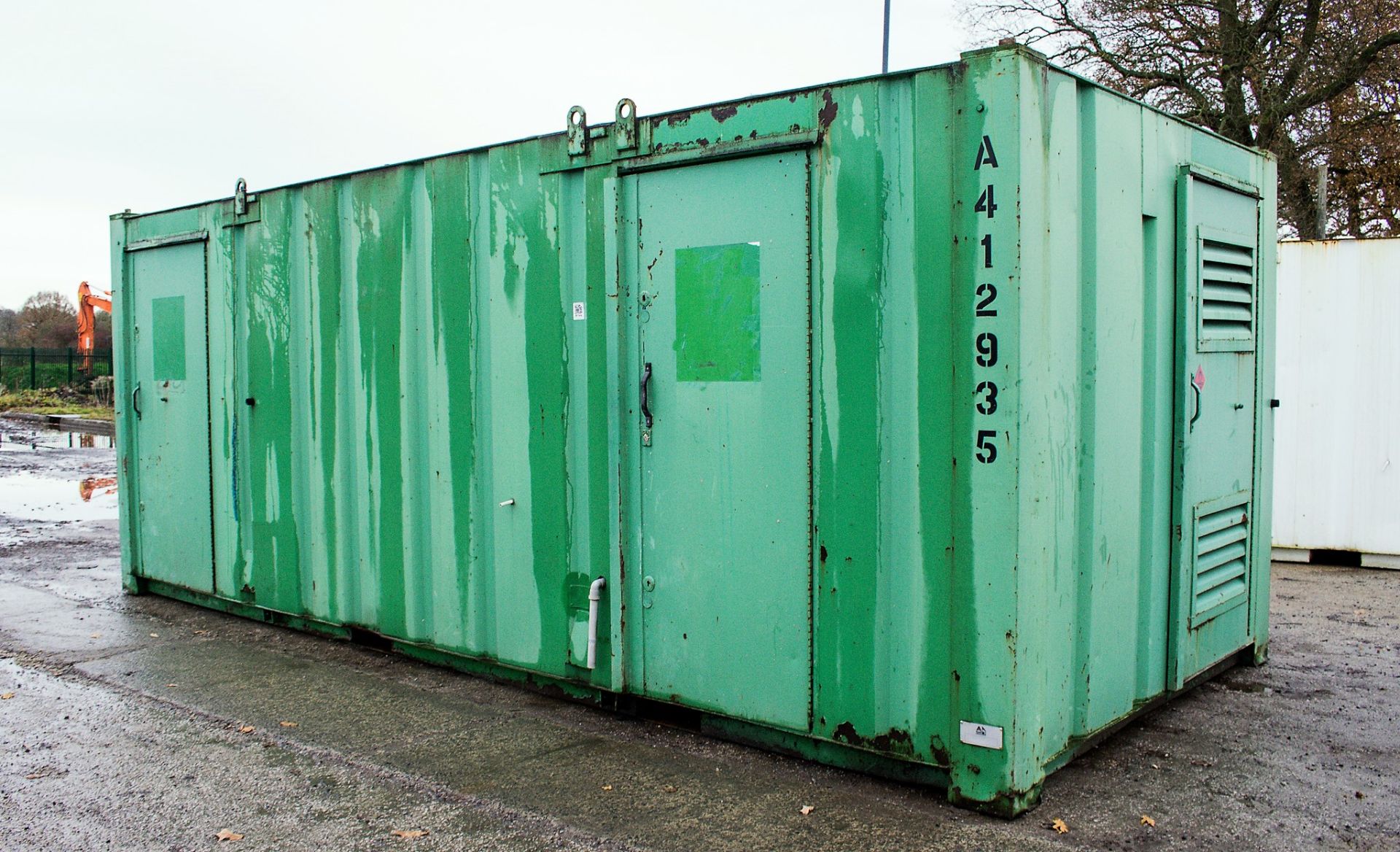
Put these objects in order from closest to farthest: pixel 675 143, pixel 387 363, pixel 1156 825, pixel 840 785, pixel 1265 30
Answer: pixel 1156 825 → pixel 840 785 → pixel 675 143 → pixel 387 363 → pixel 1265 30

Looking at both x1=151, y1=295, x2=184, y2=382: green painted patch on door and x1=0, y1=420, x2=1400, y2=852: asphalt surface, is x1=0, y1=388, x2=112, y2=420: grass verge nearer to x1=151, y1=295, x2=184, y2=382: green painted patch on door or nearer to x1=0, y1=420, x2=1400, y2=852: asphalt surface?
x1=151, y1=295, x2=184, y2=382: green painted patch on door

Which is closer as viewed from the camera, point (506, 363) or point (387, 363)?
point (506, 363)

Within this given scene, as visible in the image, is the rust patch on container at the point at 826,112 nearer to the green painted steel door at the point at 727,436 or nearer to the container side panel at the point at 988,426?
the green painted steel door at the point at 727,436

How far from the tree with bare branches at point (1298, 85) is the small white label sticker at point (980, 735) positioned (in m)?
15.3

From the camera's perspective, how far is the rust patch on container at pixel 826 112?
3.88m

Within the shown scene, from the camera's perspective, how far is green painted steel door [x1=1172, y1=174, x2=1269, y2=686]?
14.9ft

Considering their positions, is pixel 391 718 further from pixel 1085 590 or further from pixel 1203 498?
pixel 1203 498

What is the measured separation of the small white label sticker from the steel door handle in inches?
68.1

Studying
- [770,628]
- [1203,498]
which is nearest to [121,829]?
[770,628]

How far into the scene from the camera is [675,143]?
4.34 metres

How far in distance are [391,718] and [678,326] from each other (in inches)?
85.0

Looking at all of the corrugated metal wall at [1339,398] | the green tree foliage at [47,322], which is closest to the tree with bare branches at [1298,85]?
the corrugated metal wall at [1339,398]

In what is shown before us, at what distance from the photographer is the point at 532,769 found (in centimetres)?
409

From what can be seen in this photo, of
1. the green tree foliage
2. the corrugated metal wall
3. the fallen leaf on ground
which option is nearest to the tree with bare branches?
the corrugated metal wall
